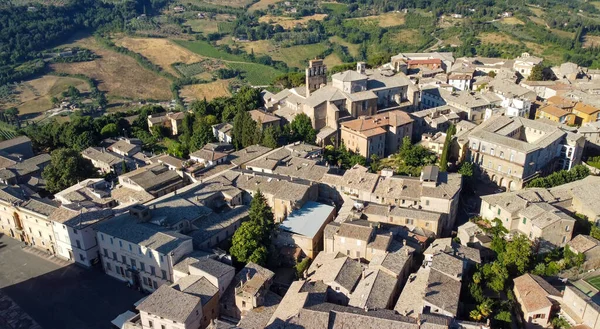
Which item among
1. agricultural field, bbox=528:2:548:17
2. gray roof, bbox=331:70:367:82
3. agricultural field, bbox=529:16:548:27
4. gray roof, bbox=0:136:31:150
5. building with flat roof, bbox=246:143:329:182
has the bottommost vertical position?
gray roof, bbox=0:136:31:150

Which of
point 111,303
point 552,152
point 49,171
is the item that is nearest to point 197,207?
point 111,303

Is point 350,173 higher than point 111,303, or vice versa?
point 350,173

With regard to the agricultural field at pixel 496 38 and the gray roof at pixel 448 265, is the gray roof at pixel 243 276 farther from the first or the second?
the agricultural field at pixel 496 38

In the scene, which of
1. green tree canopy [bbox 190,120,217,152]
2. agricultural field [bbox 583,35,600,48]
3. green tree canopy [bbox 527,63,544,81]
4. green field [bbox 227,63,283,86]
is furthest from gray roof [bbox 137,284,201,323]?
agricultural field [bbox 583,35,600,48]

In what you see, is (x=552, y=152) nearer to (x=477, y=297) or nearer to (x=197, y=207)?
(x=477, y=297)

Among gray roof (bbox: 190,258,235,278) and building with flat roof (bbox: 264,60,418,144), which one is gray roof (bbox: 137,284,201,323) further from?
building with flat roof (bbox: 264,60,418,144)
